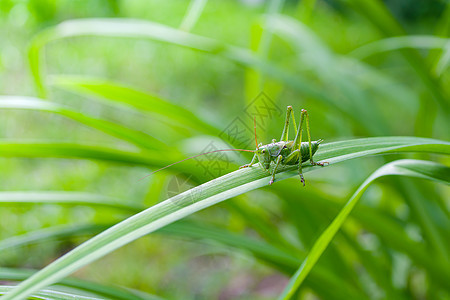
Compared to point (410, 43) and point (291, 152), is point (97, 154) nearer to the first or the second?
point (291, 152)

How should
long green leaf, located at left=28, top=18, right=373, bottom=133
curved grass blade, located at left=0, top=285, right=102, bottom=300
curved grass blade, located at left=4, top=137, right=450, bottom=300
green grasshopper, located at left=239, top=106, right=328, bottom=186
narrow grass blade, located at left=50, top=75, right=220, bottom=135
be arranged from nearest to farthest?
1. curved grass blade, located at left=4, top=137, right=450, bottom=300
2. curved grass blade, located at left=0, top=285, right=102, bottom=300
3. green grasshopper, located at left=239, top=106, right=328, bottom=186
4. narrow grass blade, located at left=50, top=75, right=220, bottom=135
5. long green leaf, located at left=28, top=18, right=373, bottom=133

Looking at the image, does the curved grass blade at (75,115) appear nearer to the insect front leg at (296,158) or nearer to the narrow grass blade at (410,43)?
the insect front leg at (296,158)

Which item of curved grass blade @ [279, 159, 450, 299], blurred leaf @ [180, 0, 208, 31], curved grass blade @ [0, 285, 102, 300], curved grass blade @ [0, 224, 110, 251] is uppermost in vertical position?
blurred leaf @ [180, 0, 208, 31]

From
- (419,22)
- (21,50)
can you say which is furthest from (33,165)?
(419,22)

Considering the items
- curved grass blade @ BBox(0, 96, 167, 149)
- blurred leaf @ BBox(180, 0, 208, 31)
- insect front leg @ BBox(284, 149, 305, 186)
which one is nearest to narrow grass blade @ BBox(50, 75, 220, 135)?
curved grass blade @ BBox(0, 96, 167, 149)

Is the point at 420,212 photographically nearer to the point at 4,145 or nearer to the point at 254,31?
the point at 254,31

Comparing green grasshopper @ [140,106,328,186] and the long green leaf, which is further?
the long green leaf

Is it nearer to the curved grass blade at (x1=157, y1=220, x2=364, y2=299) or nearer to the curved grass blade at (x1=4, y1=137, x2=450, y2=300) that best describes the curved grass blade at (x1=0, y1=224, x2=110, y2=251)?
the curved grass blade at (x1=157, y1=220, x2=364, y2=299)
